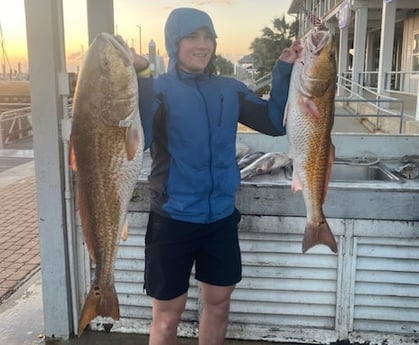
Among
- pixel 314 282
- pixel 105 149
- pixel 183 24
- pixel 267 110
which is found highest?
pixel 183 24

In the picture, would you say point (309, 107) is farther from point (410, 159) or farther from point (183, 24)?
point (410, 159)

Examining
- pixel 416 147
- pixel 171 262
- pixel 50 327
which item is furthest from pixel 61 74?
pixel 416 147

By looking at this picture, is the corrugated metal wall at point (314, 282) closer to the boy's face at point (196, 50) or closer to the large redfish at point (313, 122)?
the large redfish at point (313, 122)

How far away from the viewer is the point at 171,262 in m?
2.66

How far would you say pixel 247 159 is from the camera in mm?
4039

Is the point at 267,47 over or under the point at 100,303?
over

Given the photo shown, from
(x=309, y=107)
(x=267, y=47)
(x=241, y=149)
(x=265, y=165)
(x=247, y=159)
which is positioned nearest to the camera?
(x=309, y=107)

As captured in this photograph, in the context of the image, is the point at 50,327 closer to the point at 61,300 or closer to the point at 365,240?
the point at 61,300

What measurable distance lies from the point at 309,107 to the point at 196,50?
0.61 meters

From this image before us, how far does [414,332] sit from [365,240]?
721mm

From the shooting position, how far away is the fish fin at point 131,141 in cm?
217

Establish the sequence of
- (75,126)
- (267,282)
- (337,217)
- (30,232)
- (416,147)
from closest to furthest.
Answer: (75,126)
(337,217)
(267,282)
(416,147)
(30,232)

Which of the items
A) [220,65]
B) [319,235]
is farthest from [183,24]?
[319,235]

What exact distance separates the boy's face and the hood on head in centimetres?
2
